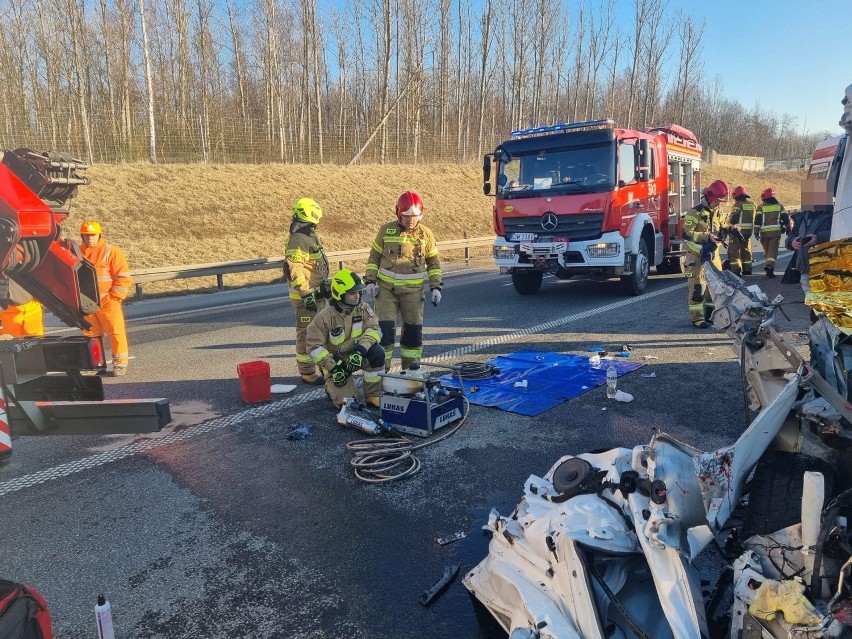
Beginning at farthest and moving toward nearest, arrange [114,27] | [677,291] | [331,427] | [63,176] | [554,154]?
[114,27], [677,291], [554,154], [331,427], [63,176]

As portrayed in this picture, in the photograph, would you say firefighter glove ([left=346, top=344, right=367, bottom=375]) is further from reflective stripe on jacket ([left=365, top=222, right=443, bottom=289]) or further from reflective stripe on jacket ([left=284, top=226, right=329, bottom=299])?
reflective stripe on jacket ([left=284, top=226, right=329, bottom=299])

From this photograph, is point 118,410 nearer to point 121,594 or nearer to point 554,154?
point 121,594

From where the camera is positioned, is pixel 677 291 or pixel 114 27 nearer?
pixel 677 291

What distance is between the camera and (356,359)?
5160mm

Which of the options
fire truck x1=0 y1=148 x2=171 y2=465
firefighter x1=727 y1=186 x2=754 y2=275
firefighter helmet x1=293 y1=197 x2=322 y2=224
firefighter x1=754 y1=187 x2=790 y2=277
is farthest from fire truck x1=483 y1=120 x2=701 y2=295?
fire truck x1=0 y1=148 x2=171 y2=465

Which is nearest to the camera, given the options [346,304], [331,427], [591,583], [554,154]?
[591,583]

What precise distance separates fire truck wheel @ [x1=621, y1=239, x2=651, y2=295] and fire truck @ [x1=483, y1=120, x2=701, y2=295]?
0.7 inches

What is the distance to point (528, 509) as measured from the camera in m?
2.61

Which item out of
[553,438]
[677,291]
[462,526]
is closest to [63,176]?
[462,526]

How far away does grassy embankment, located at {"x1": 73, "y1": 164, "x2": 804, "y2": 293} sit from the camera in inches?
687

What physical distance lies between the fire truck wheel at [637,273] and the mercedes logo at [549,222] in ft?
4.85

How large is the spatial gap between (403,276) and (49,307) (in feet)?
11.0

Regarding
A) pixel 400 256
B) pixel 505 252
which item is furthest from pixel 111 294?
pixel 505 252

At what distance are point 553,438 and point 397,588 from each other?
7.01ft
